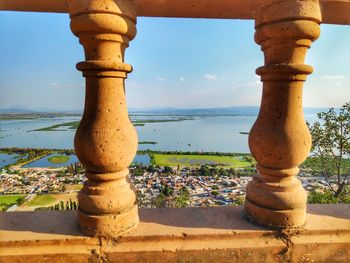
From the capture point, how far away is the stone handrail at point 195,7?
6.24ft

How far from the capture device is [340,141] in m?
11.2

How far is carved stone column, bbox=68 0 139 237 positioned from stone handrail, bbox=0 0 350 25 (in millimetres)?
230

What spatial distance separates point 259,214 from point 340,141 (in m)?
11.4

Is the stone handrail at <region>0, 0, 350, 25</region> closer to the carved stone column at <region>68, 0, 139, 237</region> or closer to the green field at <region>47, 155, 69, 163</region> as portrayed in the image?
the carved stone column at <region>68, 0, 139, 237</region>

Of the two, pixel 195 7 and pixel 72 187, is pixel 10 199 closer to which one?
pixel 72 187

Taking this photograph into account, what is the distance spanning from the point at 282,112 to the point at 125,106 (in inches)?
47.2

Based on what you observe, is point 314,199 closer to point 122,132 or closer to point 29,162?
point 122,132

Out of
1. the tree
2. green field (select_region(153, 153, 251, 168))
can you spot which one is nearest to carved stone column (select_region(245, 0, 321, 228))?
the tree

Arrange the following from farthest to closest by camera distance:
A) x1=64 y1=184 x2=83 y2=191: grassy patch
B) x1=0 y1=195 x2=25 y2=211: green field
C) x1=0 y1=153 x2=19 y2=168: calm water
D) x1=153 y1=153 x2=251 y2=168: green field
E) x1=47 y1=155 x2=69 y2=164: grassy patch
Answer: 1. x1=0 y1=153 x2=19 y2=168: calm water
2. x1=47 y1=155 x2=69 y2=164: grassy patch
3. x1=153 y1=153 x2=251 y2=168: green field
4. x1=64 y1=184 x2=83 y2=191: grassy patch
5. x1=0 y1=195 x2=25 y2=211: green field

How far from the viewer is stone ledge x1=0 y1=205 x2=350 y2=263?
181cm

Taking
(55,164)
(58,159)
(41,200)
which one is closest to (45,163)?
(58,159)

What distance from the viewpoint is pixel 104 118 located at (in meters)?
1.77

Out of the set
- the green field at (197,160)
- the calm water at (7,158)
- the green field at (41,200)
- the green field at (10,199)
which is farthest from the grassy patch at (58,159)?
the green field at (197,160)

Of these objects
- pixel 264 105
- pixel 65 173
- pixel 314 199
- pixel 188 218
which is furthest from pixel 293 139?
pixel 65 173
